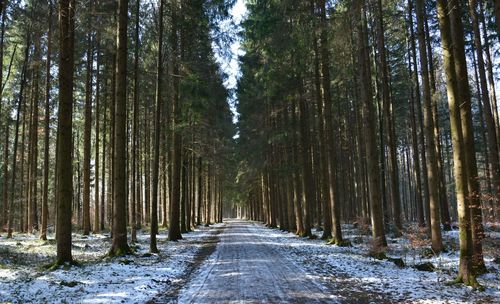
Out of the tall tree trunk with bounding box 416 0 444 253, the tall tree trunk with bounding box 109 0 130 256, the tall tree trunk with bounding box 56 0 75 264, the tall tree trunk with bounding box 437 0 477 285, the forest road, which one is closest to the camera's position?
the forest road

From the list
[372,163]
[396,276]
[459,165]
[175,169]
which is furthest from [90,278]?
[175,169]

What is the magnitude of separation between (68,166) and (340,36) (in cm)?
955

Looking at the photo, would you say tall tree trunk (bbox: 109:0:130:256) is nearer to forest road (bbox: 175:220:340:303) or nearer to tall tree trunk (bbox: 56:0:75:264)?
tall tree trunk (bbox: 56:0:75:264)

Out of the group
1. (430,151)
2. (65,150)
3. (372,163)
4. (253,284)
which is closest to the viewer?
(253,284)

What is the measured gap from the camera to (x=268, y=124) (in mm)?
31625

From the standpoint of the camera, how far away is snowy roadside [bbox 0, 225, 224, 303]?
753 centimetres

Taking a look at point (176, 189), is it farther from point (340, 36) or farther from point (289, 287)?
point (289, 287)

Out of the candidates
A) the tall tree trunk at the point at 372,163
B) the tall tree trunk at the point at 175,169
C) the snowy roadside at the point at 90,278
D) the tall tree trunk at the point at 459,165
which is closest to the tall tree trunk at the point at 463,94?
the tall tree trunk at the point at 459,165

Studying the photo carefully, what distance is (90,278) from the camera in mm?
9391

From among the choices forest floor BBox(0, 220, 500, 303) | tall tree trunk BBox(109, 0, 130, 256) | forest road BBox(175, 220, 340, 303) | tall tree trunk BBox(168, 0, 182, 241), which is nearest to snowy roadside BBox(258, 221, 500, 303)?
forest floor BBox(0, 220, 500, 303)

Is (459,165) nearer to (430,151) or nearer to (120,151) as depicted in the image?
(430,151)

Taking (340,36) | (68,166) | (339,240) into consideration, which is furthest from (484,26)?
(68,166)

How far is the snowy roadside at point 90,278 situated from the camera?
24.7 ft

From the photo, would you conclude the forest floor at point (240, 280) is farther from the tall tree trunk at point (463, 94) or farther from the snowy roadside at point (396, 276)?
the tall tree trunk at point (463, 94)
